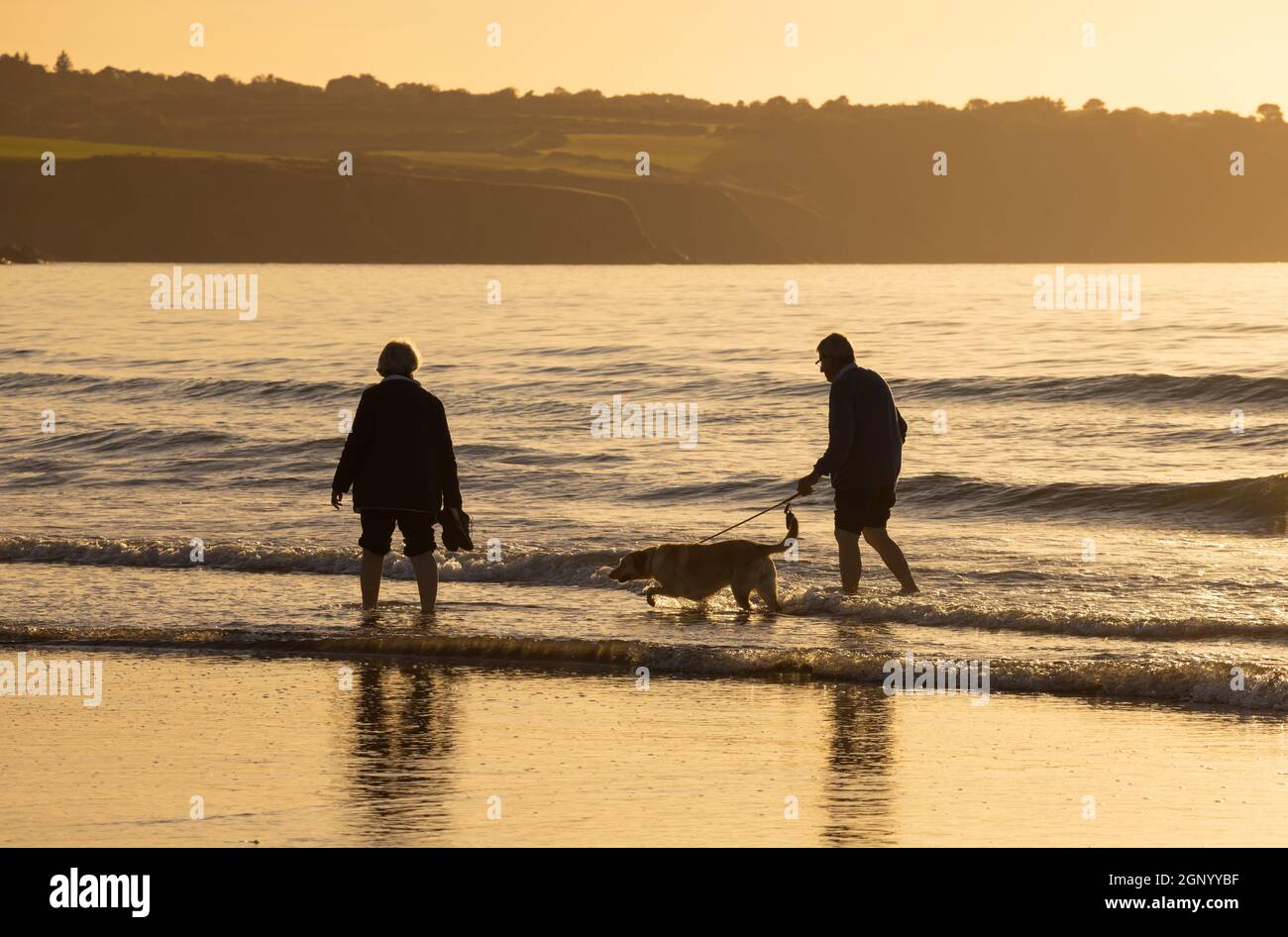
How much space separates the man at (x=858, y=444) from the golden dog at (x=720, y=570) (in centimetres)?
41

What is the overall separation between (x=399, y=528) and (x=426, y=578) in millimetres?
449

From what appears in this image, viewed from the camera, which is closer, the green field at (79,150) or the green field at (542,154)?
the green field at (79,150)

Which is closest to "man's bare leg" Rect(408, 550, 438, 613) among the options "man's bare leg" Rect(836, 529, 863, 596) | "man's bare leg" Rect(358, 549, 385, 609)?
"man's bare leg" Rect(358, 549, 385, 609)

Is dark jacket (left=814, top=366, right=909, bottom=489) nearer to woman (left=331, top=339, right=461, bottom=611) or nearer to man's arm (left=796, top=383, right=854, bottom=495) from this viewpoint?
man's arm (left=796, top=383, right=854, bottom=495)

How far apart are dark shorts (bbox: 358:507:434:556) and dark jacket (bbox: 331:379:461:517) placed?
0.22 feet

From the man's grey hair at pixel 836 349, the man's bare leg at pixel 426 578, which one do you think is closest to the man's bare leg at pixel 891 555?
the man's grey hair at pixel 836 349

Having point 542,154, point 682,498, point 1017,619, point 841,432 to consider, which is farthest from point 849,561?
point 542,154

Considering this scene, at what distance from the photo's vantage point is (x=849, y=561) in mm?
11359

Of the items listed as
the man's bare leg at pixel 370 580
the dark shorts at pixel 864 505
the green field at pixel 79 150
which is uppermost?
the green field at pixel 79 150

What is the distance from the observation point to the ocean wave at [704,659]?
27.3 ft

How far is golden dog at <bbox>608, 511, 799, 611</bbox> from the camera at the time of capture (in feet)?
36.3

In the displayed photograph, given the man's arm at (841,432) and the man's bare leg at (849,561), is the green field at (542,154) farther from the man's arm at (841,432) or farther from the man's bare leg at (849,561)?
the man's arm at (841,432)

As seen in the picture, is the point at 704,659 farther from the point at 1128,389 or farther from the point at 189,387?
the point at 189,387
